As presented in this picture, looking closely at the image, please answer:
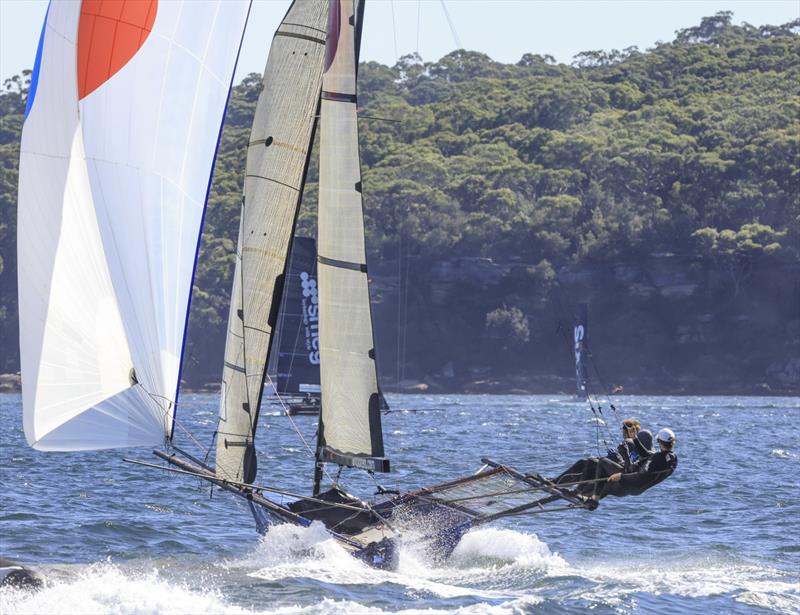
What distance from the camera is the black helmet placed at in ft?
47.5

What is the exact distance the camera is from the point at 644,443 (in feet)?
47.7

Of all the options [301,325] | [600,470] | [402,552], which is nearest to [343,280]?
[402,552]

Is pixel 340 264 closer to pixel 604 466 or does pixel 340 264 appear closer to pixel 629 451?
pixel 604 466

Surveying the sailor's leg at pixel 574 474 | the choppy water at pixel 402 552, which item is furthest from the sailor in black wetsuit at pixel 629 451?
the choppy water at pixel 402 552

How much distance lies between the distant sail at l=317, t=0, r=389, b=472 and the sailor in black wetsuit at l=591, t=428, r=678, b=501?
2653 mm

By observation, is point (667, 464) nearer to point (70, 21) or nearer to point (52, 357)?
point (52, 357)

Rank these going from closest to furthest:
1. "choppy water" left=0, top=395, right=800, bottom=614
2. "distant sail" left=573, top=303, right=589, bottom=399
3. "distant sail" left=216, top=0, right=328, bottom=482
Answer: "choppy water" left=0, top=395, right=800, bottom=614, "distant sail" left=216, top=0, right=328, bottom=482, "distant sail" left=573, top=303, right=589, bottom=399

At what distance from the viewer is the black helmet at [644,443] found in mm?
14477

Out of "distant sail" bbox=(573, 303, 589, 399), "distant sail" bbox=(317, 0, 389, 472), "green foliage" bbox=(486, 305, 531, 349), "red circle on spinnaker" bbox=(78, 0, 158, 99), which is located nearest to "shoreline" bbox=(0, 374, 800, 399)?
"green foliage" bbox=(486, 305, 531, 349)

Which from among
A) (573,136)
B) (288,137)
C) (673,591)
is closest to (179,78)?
(288,137)

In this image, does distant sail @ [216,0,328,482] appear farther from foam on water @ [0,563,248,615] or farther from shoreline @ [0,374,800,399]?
shoreline @ [0,374,800,399]

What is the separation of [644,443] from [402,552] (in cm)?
293

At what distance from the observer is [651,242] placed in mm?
93125

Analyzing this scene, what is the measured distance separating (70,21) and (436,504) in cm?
673
